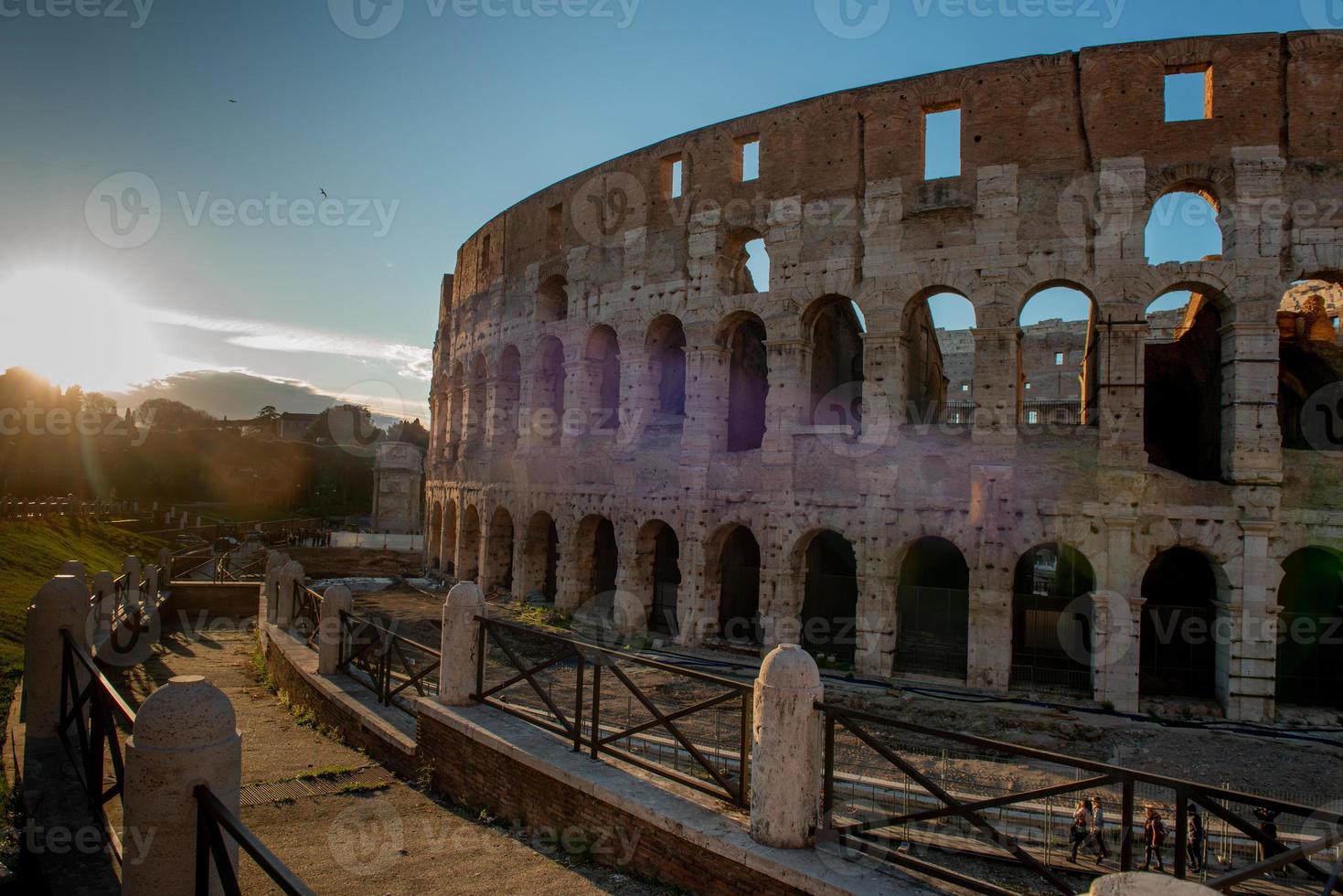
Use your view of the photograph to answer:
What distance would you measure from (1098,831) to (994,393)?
853cm

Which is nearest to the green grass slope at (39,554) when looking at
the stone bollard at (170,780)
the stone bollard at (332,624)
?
the stone bollard at (332,624)

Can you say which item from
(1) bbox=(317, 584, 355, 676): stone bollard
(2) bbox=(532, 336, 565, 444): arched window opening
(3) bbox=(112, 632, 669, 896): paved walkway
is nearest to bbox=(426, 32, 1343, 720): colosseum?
(2) bbox=(532, 336, 565, 444): arched window opening

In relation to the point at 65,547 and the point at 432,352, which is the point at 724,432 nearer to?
the point at 432,352

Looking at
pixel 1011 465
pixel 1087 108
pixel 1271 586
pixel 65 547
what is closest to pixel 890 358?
pixel 1011 465

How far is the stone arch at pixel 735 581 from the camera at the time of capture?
17.6 meters

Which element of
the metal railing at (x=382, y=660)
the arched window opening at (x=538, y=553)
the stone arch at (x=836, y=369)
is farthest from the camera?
the arched window opening at (x=538, y=553)

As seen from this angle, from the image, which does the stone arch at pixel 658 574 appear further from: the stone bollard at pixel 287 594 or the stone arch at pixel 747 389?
the stone bollard at pixel 287 594

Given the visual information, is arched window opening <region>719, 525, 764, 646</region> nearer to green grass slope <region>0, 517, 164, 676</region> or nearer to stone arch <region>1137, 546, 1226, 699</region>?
stone arch <region>1137, 546, 1226, 699</region>

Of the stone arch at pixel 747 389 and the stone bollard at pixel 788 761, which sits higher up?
the stone arch at pixel 747 389

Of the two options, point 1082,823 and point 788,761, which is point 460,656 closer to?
point 788,761

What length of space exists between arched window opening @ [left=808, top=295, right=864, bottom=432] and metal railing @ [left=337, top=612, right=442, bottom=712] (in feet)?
37.8

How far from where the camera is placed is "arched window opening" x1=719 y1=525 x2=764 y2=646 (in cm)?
1822

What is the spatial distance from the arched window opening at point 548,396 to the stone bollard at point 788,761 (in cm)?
1661

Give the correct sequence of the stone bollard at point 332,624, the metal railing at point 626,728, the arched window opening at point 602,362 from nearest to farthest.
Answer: the metal railing at point 626,728 < the stone bollard at point 332,624 < the arched window opening at point 602,362
